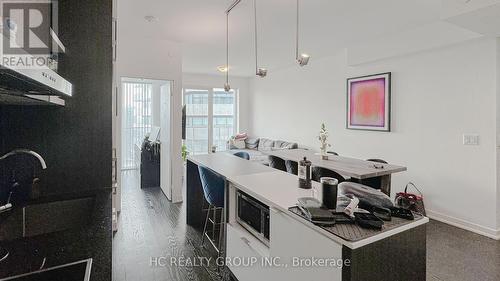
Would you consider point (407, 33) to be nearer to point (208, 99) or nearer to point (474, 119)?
point (474, 119)

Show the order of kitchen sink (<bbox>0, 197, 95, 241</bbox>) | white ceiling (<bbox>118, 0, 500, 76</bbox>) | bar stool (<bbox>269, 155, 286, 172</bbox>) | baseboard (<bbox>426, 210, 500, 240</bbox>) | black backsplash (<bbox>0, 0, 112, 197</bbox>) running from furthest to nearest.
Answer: bar stool (<bbox>269, 155, 286, 172</bbox>) < baseboard (<bbox>426, 210, 500, 240</bbox>) < white ceiling (<bbox>118, 0, 500, 76</bbox>) < black backsplash (<bbox>0, 0, 112, 197</bbox>) < kitchen sink (<bbox>0, 197, 95, 241</bbox>)

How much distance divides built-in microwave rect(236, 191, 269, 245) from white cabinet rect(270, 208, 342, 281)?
152 millimetres

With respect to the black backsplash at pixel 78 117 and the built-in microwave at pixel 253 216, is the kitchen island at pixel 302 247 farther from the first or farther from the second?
the black backsplash at pixel 78 117

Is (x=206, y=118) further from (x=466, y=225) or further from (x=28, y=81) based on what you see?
(x=28, y=81)

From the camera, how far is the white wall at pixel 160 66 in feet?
13.1

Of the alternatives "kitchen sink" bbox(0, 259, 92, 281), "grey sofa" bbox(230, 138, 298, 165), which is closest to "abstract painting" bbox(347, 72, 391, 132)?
"grey sofa" bbox(230, 138, 298, 165)

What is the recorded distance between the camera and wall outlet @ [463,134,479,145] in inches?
128

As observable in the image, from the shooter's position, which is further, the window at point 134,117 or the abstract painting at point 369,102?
the window at point 134,117

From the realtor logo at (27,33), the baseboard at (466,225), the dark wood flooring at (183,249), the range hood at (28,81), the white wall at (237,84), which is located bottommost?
the dark wood flooring at (183,249)

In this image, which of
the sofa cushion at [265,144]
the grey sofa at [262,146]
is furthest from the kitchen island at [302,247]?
the sofa cushion at [265,144]

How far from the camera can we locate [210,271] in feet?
7.82

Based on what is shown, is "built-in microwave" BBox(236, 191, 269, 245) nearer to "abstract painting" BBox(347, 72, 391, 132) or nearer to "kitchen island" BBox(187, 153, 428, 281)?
"kitchen island" BBox(187, 153, 428, 281)

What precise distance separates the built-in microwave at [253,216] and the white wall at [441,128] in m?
3.12

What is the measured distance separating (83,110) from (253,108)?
6.60 metres
